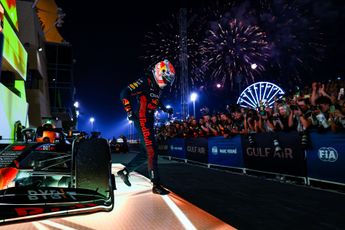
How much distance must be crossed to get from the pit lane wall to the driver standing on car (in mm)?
3285

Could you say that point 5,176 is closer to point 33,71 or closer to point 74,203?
point 74,203

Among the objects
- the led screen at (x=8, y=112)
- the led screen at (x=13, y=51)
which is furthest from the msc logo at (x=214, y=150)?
the led screen at (x=13, y=51)

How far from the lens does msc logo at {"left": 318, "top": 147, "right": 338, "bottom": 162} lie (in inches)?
240

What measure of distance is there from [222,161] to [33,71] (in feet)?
85.6

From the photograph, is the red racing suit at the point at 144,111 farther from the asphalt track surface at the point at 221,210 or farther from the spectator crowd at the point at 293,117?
the spectator crowd at the point at 293,117

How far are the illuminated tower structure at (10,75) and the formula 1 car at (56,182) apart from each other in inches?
326

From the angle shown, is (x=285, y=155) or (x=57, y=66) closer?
(x=285, y=155)

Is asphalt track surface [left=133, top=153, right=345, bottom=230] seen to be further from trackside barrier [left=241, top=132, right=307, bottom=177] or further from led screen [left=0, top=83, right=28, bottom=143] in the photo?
led screen [left=0, top=83, right=28, bottom=143]

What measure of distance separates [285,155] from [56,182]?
5049mm

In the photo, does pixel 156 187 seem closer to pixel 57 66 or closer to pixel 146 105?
pixel 146 105

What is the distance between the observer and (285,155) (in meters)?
7.39

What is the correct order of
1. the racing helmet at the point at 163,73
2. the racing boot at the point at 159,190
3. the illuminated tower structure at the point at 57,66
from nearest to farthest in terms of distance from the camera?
the racing boot at the point at 159,190
the racing helmet at the point at 163,73
the illuminated tower structure at the point at 57,66

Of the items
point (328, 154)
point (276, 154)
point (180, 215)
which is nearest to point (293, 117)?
point (276, 154)

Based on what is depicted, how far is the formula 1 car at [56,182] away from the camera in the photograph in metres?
2.68
